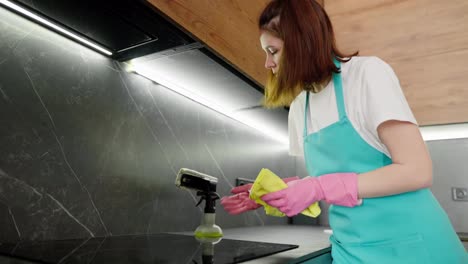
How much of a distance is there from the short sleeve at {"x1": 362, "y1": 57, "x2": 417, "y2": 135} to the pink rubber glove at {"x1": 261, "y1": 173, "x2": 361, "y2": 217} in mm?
137

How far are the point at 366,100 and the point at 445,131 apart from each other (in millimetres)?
1785

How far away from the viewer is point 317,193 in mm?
696

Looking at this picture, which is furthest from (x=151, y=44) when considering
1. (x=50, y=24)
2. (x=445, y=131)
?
(x=445, y=131)

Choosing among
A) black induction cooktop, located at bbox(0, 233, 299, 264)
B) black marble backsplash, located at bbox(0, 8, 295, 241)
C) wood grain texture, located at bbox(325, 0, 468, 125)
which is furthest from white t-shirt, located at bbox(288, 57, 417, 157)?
wood grain texture, located at bbox(325, 0, 468, 125)

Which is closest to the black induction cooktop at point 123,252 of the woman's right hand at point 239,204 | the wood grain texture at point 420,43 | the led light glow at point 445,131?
the woman's right hand at point 239,204

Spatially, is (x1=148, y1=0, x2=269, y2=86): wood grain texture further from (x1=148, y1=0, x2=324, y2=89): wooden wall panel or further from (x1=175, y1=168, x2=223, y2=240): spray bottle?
(x1=175, y1=168, x2=223, y2=240): spray bottle

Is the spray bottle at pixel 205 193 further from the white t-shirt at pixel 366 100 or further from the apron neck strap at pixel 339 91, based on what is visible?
the apron neck strap at pixel 339 91

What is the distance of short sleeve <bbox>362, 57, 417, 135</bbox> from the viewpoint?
65cm

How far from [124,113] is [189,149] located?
383mm

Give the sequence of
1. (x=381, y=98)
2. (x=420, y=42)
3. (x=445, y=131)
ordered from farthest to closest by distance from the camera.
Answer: (x=445, y=131) < (x=420, y=42) < (x=381, y=98)

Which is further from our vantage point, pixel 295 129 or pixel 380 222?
pixel 295 129

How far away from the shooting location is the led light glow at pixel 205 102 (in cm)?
123

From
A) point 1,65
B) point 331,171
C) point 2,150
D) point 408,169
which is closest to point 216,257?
point 331,171

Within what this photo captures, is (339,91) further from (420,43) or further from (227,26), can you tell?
(420,43)
